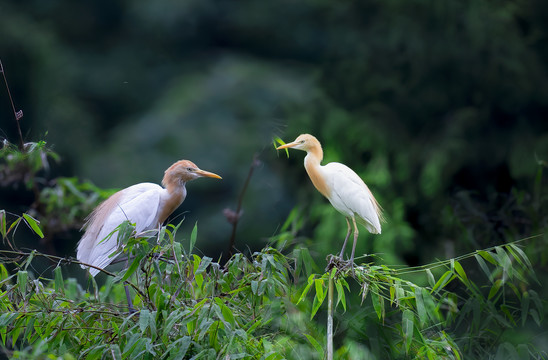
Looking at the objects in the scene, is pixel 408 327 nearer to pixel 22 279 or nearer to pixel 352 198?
pixel 352 198

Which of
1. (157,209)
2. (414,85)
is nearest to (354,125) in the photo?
(414,85)

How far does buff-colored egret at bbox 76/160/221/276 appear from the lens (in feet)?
6.03

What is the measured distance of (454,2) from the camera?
404 cm

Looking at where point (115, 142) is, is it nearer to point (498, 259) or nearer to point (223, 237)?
point (223, 237)

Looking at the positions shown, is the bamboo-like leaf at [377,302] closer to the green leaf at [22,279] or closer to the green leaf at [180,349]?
the green leaf at [180,349]

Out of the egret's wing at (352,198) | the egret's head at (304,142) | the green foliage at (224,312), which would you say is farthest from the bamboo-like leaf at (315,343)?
the egret's head at (304,142)

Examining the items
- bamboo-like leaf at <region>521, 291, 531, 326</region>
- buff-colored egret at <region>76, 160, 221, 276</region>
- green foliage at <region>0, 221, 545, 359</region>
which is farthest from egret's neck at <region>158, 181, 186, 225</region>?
bamboo-like leaf at <region>521, 291, 531, 326</region>

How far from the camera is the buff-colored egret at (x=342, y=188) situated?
66.4 inches

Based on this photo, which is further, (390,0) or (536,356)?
(390,0)

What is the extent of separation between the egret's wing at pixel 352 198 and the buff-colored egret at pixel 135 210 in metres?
0.32

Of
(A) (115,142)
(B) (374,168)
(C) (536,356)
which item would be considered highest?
(C) (536,356)

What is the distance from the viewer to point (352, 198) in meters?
1.68

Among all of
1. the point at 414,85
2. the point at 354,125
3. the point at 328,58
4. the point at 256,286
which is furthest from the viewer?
the point at 328,58

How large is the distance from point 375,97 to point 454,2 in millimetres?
751
